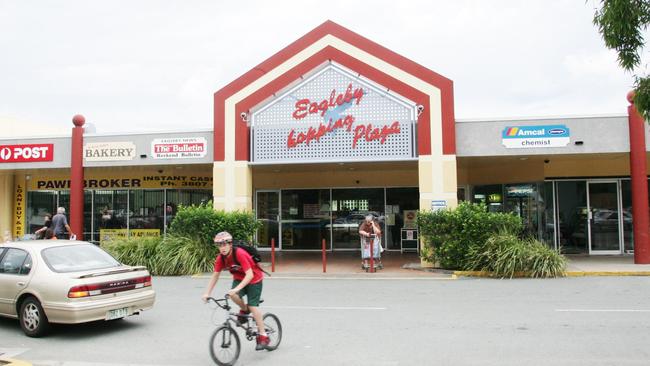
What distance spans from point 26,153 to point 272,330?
48.8 ft

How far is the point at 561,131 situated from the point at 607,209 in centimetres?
506

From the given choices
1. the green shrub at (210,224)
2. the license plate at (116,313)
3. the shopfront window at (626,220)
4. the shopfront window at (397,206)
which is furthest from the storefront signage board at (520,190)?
the license plate at (116,313)

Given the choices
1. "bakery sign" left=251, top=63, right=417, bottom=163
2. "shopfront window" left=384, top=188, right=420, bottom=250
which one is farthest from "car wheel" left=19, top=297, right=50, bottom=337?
"shopfront window" left=384, top=188, right=420, bottom=250

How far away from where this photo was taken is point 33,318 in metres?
7.46

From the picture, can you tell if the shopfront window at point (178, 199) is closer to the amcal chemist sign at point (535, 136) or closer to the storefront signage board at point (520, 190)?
the storefront signage board at point (520, 190)

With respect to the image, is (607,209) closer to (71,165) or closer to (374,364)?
(374,364)

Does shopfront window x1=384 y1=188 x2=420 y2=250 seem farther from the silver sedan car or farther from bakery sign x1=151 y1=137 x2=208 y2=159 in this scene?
the silver sedan car

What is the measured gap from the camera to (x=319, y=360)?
621cm

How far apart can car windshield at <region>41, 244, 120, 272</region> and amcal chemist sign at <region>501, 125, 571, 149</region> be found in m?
11.2

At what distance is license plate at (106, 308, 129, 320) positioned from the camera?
7.37m

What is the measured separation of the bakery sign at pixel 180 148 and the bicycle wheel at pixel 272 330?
10.7m

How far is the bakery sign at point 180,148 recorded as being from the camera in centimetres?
1658

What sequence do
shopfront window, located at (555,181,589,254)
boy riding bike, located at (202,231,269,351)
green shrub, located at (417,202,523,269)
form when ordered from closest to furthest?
boy riding bike, located at (202,231,269,351)
green shrub, located at (417,202,523,269)
shopfront window, located at (555,181,589,254)

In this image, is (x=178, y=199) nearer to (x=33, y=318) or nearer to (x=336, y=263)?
(x=336, y=263)
